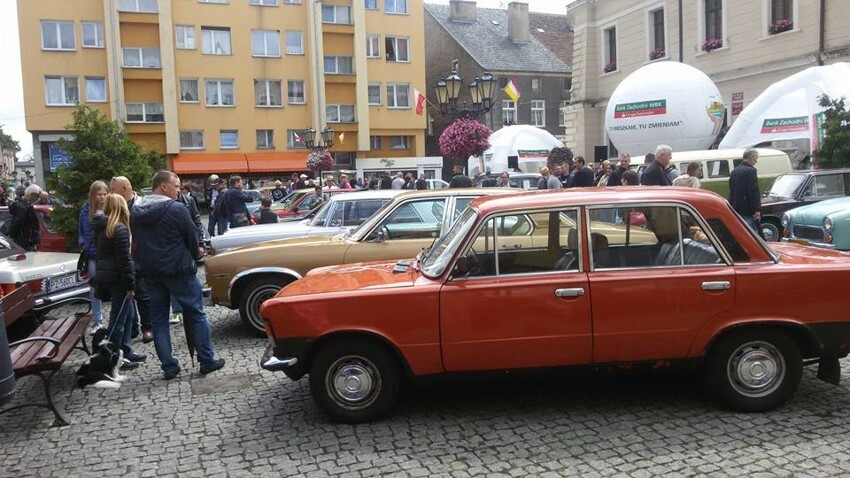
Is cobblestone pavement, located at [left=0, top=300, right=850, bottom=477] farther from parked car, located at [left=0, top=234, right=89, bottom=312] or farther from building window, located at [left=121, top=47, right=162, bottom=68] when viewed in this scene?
building window, located at [left=121, top=47, right=162, bottom=68]

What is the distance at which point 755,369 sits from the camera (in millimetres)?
4930

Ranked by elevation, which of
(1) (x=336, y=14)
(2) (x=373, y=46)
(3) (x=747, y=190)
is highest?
(1) (x=336, y=14)

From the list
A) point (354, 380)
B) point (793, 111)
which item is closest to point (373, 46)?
point (793, 111)

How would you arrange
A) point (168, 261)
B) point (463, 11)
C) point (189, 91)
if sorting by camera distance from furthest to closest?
point (463, 11)
point (189, 91)
point (168, 261)

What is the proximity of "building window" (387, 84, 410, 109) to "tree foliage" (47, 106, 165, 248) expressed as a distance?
32.8 meters

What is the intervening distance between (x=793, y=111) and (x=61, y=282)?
1674 cm

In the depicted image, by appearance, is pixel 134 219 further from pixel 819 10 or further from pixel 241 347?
pixel 819 10

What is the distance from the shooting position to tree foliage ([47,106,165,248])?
11484 millimetres

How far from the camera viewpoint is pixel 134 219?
620 centimetres

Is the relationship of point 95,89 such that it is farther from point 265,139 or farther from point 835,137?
point 835,137

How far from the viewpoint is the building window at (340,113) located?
4219 cm

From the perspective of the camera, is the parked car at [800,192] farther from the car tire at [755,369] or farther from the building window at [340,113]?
the building window at [340,113]

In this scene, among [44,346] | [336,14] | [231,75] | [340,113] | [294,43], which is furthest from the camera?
[340,113]

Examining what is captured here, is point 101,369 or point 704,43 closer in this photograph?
point 101,369
